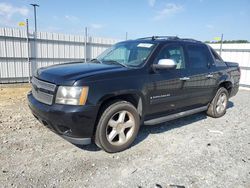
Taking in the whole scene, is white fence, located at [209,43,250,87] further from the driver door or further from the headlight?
the headlight

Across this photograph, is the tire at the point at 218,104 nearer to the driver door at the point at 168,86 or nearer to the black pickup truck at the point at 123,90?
the black pickup truck at the point at 123,90

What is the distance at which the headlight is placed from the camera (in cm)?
298

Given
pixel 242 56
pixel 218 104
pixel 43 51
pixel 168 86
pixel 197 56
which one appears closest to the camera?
pixel 168 86

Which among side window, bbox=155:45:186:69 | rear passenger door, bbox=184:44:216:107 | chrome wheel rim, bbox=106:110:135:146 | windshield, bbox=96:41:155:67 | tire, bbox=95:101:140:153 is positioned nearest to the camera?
tire, bbox=95:101:140:153

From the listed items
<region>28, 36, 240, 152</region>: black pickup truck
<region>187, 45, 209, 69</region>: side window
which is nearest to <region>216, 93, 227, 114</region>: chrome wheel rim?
<region>28, 36, 240, 152</region>: black pickup truck

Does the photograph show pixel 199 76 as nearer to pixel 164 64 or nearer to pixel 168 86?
pixel 168 86

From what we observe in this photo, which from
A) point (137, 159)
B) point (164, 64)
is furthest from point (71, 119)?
point (164, 64)

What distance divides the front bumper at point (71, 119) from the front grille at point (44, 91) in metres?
0.10

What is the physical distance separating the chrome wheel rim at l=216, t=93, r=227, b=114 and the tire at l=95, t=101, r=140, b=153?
2.98 meters

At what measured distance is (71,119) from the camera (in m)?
2.96

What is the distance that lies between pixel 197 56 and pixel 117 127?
2657 mm

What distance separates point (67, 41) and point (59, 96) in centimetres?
835

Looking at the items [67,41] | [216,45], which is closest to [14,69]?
[67,41]

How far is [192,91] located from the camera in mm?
4613
